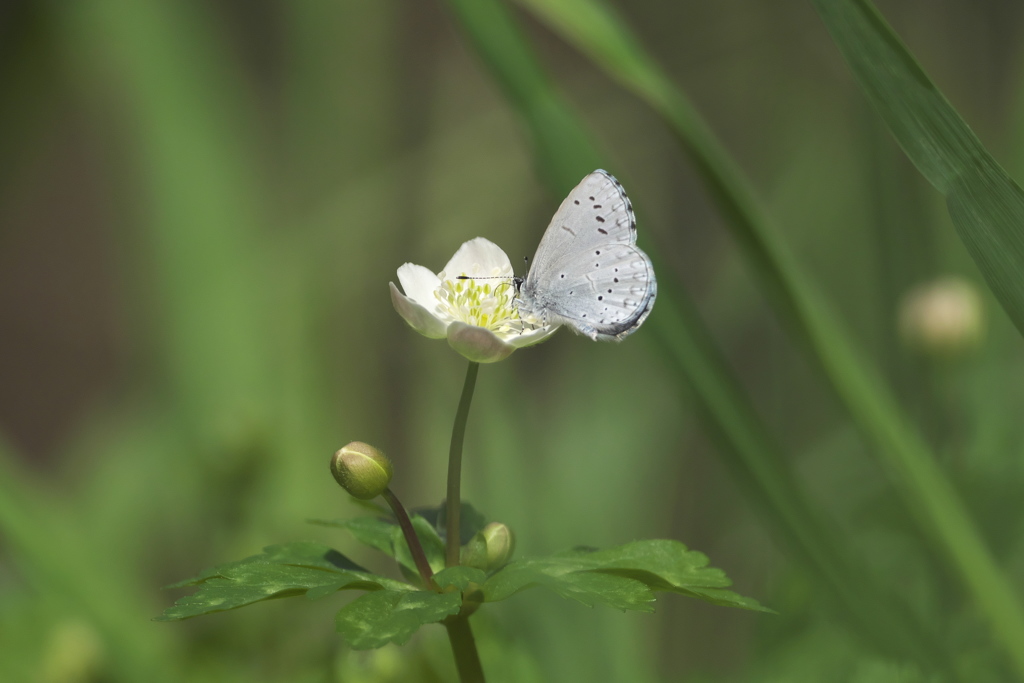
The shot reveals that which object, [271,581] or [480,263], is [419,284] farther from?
[271,581]

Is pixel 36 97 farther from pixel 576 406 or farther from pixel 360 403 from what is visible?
pixel 576 406

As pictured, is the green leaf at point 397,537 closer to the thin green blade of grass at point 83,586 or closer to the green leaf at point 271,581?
the green leaf at point 271,581

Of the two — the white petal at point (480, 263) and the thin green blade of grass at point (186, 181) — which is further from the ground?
the thin green blade of grass at point (186, 181)

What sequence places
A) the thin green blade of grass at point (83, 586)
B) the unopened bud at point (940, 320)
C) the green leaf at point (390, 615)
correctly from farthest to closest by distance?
1. the unopened bud at point (940, 320)
2. the thin green blade of grass at point (83, 586)
3. the green leaf at point (390, 615)

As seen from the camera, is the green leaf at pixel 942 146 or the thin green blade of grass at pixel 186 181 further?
the thin green blade of grass at pixel 186 181

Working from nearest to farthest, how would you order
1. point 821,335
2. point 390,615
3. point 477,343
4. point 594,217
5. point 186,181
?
point 390,615, point 477,343, point 594,217, point 821,335, point 186,181

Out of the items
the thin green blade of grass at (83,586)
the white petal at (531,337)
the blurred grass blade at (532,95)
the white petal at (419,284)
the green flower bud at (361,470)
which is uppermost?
the blurred grass blade at (532,95)

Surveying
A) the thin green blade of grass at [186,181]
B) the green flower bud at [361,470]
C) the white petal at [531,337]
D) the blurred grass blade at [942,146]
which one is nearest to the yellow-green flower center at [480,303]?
the white petal at [531,337]

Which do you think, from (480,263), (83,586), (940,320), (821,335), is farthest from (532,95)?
(83,586)

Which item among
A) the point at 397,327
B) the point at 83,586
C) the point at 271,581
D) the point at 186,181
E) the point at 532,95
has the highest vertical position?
the point at 186,181
